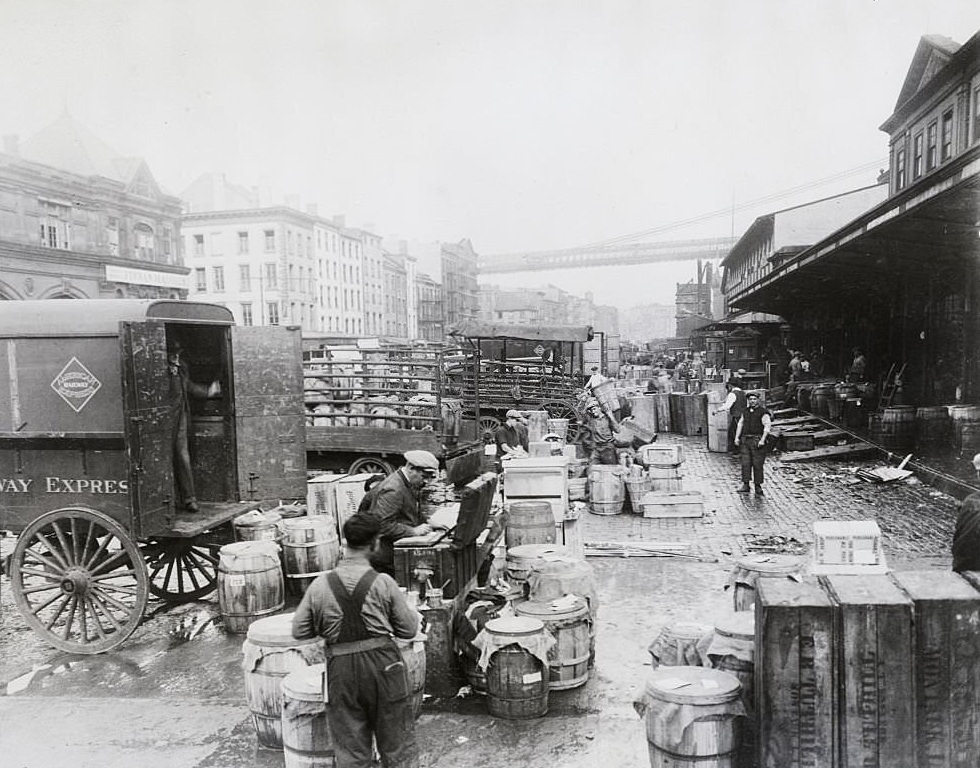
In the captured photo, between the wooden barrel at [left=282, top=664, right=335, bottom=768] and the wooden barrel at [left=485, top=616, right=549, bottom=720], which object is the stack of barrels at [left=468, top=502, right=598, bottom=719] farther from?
the wooden barrel at [left=282, top=664, right=335, bottom=768]

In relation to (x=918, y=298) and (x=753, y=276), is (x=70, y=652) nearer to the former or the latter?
(x=918, y=298)

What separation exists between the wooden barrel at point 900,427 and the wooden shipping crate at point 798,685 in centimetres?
1324

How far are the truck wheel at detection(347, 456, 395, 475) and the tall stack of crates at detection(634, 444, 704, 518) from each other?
427cm

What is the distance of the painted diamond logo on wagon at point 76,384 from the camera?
23.6 feet

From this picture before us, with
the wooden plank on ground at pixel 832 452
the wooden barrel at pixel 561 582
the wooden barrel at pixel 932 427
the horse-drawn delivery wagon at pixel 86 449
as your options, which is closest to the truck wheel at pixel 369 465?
the horse-drawn delivery wagon at pixel 86 449

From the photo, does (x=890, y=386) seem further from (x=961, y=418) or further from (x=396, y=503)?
(x=396, y=503)

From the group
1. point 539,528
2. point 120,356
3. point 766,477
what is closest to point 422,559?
point 539,528

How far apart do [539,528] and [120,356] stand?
4.26 metres

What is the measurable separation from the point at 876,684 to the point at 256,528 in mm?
6271

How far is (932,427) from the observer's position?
50.3ft

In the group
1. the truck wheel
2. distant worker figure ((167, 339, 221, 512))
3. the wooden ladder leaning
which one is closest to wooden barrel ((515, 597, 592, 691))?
distant worker figure ((167, 339, 221, 512))

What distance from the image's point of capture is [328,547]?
7.91 m

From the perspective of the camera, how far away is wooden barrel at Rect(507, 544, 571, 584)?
644cm

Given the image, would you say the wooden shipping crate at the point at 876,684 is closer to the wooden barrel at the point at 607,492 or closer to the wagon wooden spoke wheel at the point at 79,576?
the wagon wooden spoke wheel at the point at 79,576
